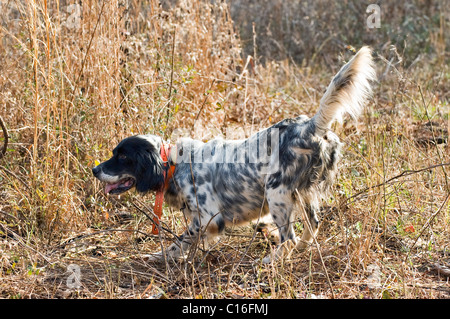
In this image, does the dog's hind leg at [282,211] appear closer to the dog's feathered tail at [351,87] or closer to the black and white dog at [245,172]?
the black and white dog at [245,172]

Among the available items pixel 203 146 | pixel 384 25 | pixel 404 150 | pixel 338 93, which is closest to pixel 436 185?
pixel 404 150

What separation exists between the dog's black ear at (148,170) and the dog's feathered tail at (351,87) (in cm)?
121

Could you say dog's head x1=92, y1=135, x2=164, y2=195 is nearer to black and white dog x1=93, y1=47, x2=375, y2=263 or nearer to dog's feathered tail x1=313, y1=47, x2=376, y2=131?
black and white dog x1=93, y1=47, x2=375, y2=263

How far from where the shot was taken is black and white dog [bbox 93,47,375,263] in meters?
3.87

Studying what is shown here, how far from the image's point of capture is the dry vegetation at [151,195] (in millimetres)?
3691

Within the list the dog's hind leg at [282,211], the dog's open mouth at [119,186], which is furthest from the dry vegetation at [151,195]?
the dog's open mouth at [119,186]

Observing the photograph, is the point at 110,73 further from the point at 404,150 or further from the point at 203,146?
the point at 404,150

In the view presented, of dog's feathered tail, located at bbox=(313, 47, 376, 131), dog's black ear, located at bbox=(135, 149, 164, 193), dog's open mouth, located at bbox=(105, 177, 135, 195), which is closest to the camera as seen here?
dog's feathered tail, located at bbox=(313, 47, 376, 131)

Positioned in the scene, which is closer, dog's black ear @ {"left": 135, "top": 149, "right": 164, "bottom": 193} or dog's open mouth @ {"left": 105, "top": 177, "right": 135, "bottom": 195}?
dog's black ear @ {"left": 135, "top": 149, "right": 164, "bottom": 193}

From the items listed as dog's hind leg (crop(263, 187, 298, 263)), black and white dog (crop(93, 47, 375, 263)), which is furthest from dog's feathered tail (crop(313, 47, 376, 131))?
dog's hind leg (crop(263, 187, 298, 263))

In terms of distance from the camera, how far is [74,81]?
4961 mm

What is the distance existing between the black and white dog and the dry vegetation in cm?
21

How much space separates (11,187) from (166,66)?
1.70m

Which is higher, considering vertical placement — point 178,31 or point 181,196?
point 178,31
